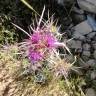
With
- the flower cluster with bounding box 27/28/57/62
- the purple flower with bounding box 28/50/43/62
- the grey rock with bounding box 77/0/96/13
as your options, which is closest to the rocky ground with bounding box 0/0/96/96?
the grey rock with bounding box 77/0/96/13

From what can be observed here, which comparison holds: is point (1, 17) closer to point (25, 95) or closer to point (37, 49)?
point (25, 95)

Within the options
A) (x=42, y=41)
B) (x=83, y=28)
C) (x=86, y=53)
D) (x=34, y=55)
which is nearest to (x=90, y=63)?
(x=86, y=53)

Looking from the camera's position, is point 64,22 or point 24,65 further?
point 64,22

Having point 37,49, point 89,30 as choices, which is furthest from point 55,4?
point 37,49

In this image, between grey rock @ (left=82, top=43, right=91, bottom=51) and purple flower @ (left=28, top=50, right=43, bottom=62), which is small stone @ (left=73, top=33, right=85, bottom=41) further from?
purple flower @ (left=28, top=50, right=43, bottom=62)

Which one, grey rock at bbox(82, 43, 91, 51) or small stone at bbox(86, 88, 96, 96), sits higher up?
grey rock at bbox(82, 43, 91, 51)
